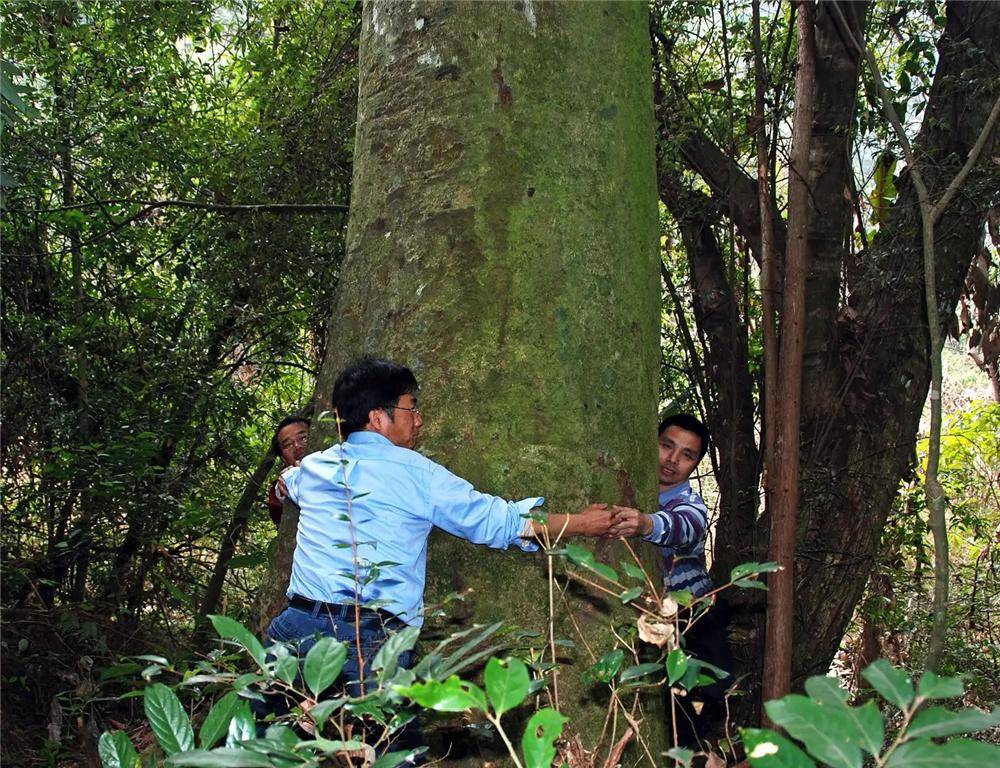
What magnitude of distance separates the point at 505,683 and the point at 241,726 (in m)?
0.51

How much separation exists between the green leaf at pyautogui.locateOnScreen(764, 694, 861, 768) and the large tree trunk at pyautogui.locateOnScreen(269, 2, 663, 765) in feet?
4.69

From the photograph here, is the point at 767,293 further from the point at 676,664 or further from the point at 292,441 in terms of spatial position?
the point at 676,664

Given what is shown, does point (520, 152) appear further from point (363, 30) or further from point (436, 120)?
point (363, 30)

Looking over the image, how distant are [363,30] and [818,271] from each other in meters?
2.41

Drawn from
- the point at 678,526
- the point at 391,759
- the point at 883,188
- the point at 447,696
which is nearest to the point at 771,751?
the point at 447,696

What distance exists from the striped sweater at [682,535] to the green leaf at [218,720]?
4.56ft

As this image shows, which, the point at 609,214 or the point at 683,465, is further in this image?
the point at 683,465

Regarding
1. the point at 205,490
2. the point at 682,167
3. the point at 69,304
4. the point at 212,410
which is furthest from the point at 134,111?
the point at 682,167

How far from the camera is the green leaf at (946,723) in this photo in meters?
1.27

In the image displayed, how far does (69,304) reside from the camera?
246 inches

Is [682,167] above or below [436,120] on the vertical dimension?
above

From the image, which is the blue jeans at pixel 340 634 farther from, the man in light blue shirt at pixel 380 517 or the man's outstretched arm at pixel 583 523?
the man's outstretched arm at pixel 583 523

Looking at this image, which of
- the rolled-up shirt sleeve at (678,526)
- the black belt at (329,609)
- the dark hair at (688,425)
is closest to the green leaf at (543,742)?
the black belt at (329,609)

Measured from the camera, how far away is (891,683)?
4.36 feet
